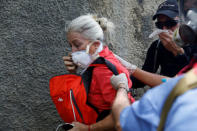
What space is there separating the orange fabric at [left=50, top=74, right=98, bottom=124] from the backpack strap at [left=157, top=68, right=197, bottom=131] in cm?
85

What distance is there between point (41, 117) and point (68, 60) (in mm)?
901

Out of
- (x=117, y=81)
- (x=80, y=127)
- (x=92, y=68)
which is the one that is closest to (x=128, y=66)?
(x=92, y=68)

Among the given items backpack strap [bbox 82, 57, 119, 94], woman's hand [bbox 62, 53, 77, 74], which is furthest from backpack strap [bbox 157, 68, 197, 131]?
woman's hand [bbox 62, 53, 77, 74]

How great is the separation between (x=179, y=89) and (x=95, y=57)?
1051 mm

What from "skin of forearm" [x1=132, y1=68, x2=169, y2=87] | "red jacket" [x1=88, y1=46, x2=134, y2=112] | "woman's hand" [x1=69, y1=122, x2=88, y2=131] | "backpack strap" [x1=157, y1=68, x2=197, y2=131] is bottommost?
"woman's hand" [x1=69, y1=122, x2=88, y2=131]

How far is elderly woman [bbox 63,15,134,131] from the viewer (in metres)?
1.56

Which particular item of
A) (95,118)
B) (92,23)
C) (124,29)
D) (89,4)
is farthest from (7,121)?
(124,29)

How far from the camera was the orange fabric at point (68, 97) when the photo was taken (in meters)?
1.59

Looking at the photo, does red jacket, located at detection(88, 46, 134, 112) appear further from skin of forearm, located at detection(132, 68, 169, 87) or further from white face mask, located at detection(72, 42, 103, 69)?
skin of forearm, located at detection(132, 68, 169, 87)

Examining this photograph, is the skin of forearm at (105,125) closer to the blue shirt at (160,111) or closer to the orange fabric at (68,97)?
the orange fabric at (68,97)

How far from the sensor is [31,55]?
7.61 ft

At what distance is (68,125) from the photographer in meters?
1.76

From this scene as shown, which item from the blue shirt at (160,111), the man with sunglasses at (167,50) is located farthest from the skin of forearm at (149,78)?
the blue shirt at (160,111)

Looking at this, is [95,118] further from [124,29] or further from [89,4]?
[124,29]
